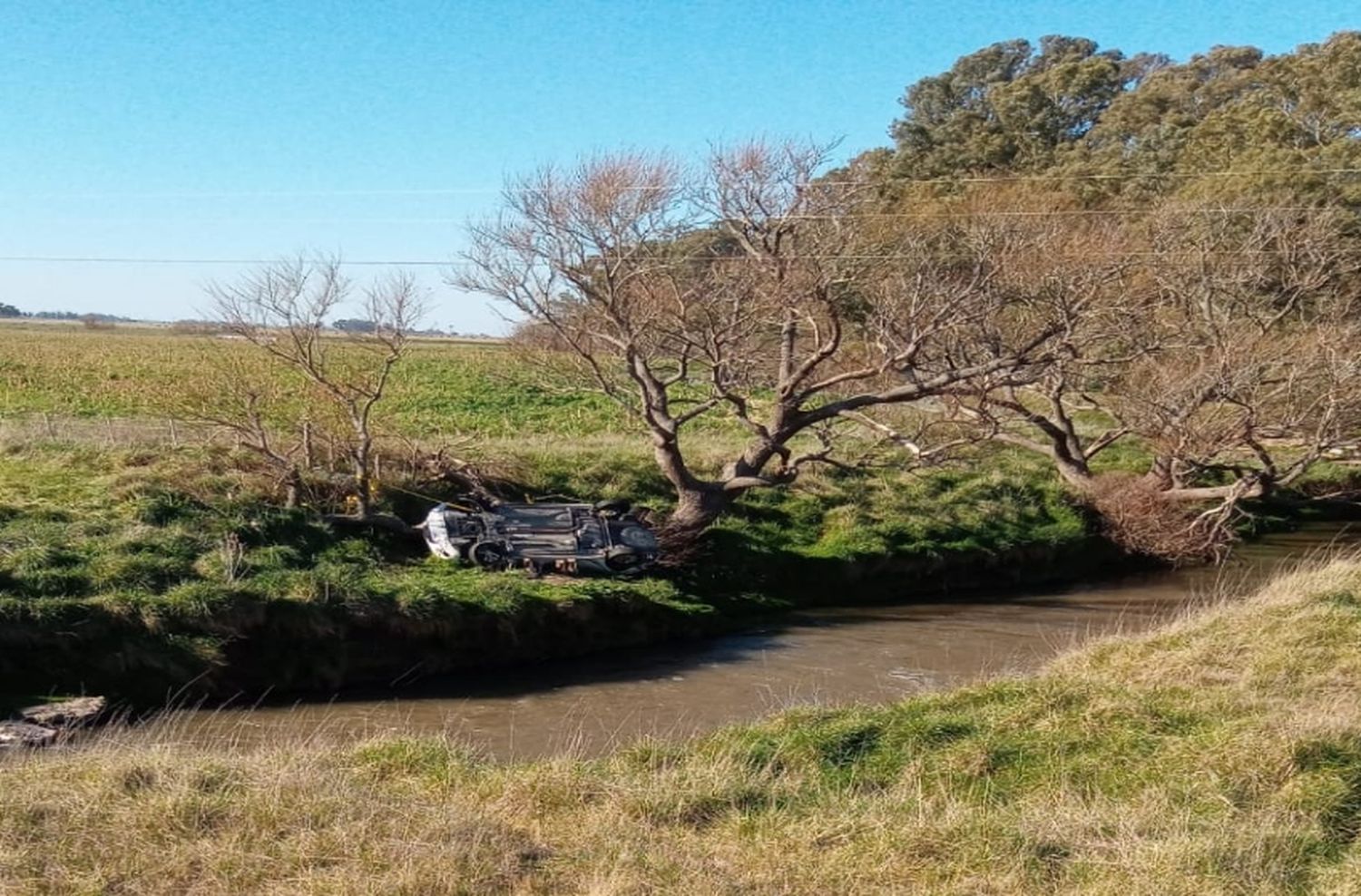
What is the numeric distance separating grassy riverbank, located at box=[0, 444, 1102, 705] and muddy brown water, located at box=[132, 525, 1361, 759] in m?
0.55

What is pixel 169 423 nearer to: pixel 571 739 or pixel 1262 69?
pixel 571 739

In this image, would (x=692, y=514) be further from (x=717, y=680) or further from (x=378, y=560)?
Answer: (x=378, y=560)

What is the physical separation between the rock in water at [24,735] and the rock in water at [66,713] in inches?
7.2

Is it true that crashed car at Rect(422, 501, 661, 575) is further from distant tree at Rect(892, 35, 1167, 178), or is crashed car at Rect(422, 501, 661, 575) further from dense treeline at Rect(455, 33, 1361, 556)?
distant tree at Rect(892, 35, 1167, 178)

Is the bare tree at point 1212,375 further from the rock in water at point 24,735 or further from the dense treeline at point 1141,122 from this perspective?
the rock in water at point 24,735

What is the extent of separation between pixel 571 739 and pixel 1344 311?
79.3 feet

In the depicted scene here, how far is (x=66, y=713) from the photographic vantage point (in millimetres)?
10414

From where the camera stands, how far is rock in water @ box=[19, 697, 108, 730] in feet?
33.4

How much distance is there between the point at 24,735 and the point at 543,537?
7.46 meters

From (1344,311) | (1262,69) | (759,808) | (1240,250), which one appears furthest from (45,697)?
(1262,69)

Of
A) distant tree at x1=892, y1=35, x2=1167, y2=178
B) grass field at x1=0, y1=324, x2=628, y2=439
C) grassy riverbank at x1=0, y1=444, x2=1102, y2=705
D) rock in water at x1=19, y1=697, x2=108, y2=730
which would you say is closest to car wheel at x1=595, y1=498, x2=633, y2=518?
grassy riverbank at x1=0, y1=444, x2=1102, y2=705

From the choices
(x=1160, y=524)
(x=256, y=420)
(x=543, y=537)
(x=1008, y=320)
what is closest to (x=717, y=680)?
(x=543, y=537)

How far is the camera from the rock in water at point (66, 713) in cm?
1017

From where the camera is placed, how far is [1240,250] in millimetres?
25812
